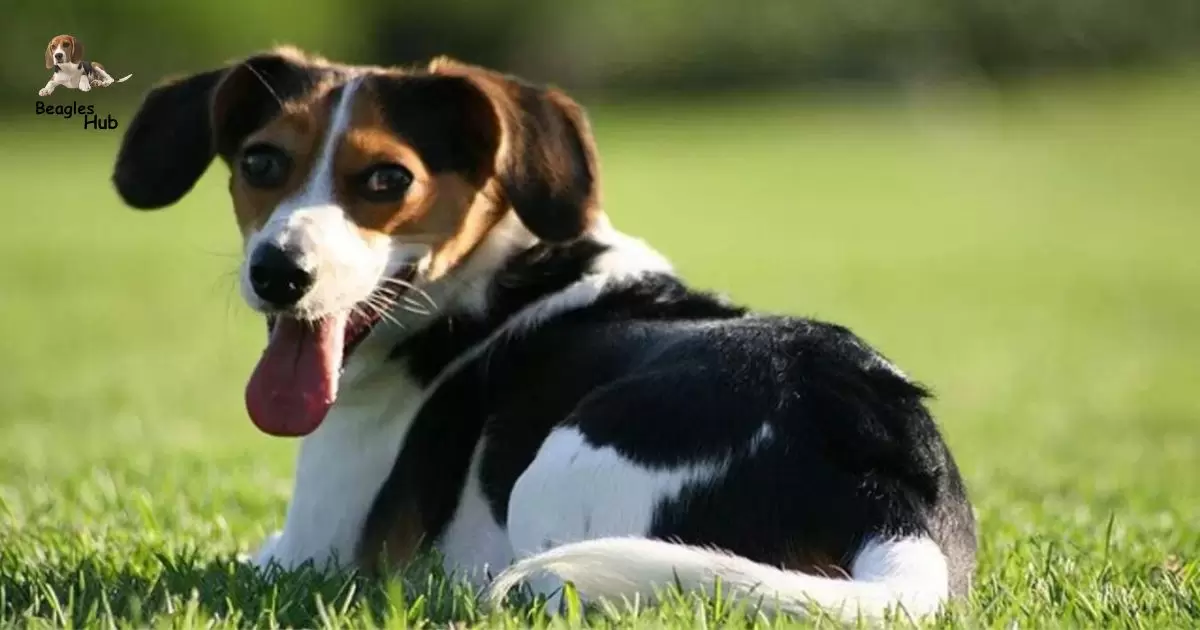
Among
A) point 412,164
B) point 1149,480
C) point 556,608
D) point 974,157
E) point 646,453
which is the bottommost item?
point 974,157

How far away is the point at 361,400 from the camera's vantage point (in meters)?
4.97

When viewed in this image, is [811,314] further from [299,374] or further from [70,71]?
[299,374]

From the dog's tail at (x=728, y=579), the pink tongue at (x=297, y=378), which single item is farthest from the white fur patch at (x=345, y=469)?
the dog's tail at (x=728, y=579)

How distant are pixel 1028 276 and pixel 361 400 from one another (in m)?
14.1

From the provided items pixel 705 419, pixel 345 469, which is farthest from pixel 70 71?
pixel 705 419

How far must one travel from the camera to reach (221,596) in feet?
13.6

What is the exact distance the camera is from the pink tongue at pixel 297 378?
15.8 feet

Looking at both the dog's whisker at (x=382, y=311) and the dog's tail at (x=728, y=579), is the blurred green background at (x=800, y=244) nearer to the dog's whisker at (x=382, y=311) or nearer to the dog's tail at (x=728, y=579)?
the dog's tail at (x=728, y=579)

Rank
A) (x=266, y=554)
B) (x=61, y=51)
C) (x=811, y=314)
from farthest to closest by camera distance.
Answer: (x=811, y=314)
(x=61, y=51)
(x=266, y=554)

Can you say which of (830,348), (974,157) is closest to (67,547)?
(830,348)

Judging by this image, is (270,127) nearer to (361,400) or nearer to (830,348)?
(361,400)

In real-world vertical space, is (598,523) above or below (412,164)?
below

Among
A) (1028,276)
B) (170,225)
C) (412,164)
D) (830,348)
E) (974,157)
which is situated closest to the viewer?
(830,348)

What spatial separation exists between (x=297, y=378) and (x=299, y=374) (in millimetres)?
13
